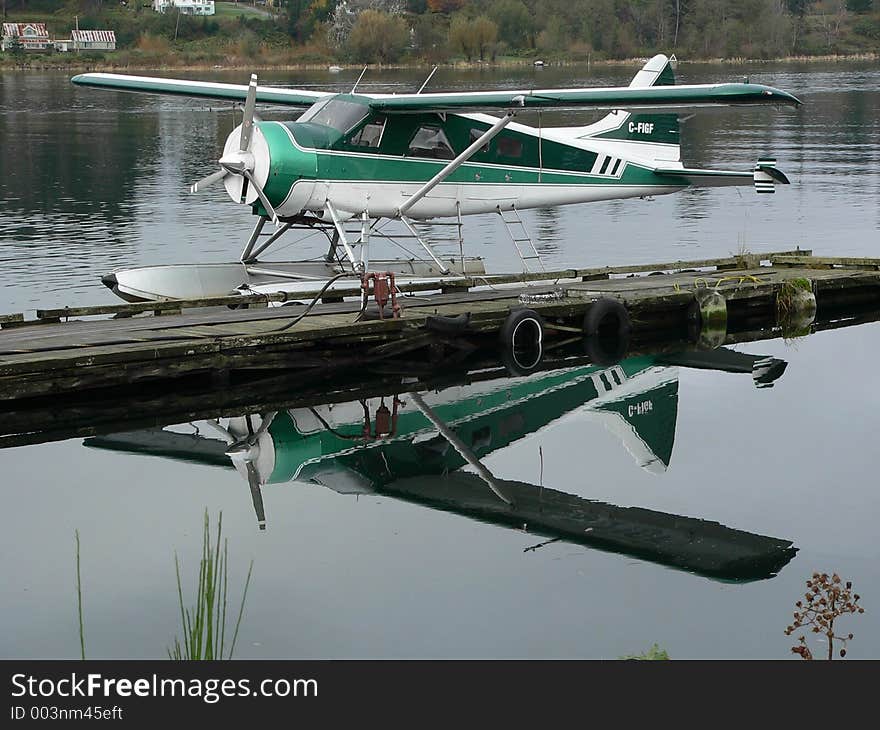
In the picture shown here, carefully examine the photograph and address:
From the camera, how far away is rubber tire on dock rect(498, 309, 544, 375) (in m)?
13.5

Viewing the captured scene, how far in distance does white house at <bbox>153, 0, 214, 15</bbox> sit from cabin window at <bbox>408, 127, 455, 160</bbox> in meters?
97.1

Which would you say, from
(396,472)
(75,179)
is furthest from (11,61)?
(396,472)

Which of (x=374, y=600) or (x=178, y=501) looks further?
(x=178, y=501)

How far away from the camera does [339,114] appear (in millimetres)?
14750

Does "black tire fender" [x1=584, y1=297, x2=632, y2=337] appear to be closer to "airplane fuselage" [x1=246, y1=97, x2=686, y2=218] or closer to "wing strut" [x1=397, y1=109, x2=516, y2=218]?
"wing strut" [x1=397, y1=109, x2=516, y2=218]

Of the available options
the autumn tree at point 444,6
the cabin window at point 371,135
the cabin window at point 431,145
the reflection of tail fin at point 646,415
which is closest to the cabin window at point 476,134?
the cabin window at point 431,145

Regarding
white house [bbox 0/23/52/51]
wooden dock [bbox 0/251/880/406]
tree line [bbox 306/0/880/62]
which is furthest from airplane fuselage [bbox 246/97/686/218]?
white house [bbox 0/23/52/51]

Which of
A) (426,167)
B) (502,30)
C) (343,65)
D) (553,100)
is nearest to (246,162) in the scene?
(426,167)

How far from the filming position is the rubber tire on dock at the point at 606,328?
14203mm

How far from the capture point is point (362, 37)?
298 ft

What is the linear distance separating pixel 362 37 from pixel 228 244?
71825 millimetres
